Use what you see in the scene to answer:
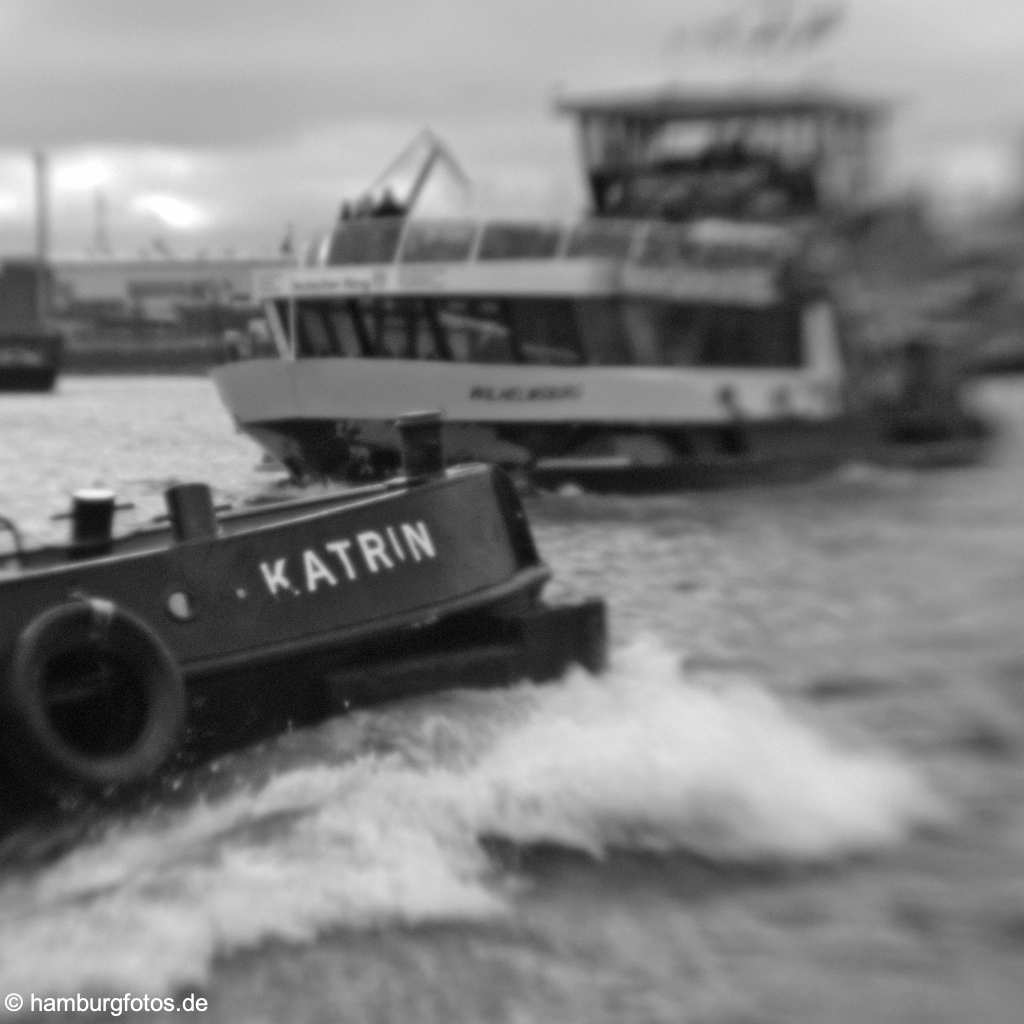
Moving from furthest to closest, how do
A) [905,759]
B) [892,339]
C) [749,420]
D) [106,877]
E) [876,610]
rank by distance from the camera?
[892,339], [749,420], [876,610], [905,759], [106,877]

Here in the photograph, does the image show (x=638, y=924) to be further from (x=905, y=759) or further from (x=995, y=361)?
(x=995, y=361)

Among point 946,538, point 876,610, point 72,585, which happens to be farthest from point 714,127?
point 72,585

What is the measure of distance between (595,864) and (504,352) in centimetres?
1741

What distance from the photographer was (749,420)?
25.8 metres

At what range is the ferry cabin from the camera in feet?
81.3

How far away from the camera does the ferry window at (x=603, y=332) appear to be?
25.0 meters

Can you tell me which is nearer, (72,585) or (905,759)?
(72,585)

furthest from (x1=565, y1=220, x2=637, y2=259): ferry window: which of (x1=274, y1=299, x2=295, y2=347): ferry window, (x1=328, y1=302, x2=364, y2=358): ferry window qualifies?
(x1=274, y1=299, x2=295, y2=347): ferry window

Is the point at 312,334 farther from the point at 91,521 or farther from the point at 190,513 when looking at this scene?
the point at 190,513

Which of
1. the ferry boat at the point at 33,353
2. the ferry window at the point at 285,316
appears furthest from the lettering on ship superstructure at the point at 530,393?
the ferry boat at the point at 33,353

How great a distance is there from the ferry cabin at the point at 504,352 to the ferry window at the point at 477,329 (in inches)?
0.6

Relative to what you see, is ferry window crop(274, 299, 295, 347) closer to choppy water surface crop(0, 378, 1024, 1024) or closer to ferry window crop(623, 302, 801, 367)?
ferry window crop(623, 302, 801, 367)

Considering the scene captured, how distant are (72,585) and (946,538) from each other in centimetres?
1509

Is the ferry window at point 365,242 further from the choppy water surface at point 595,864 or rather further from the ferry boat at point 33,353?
the ferry boat at point 33,353
